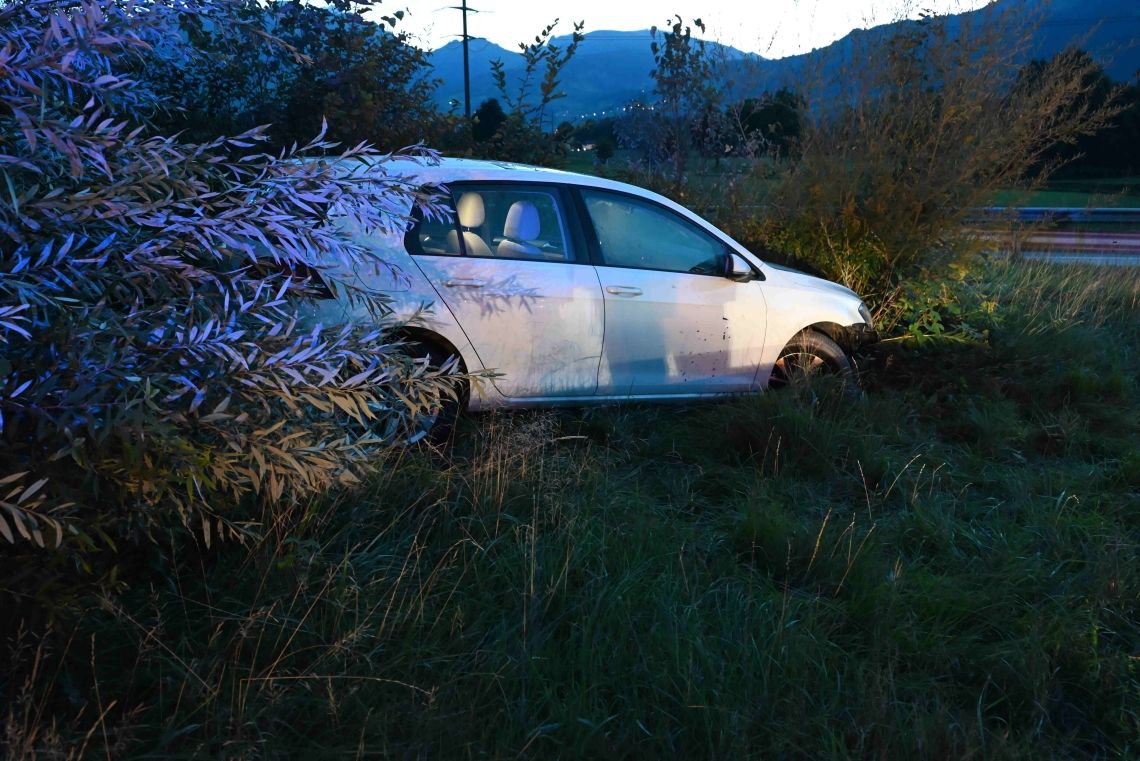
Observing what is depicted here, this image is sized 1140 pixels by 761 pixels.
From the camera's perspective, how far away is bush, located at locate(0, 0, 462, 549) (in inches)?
100

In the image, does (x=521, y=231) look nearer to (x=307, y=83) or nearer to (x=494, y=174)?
(x=494, y=174)

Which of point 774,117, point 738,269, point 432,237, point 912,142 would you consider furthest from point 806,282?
point 774,117

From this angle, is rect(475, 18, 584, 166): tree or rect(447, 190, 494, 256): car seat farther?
rect(475, 18, 584, 166): tree

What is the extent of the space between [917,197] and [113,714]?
22.4 feet

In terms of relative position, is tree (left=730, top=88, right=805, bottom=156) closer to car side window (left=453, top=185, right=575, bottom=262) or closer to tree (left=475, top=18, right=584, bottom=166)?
A: tree (left=475, top=18, right=584, bottom=166)

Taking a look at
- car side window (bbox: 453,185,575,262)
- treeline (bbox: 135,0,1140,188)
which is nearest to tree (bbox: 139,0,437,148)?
treeline (bbox: 135,0,1140,188)

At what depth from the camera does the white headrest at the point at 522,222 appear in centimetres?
559

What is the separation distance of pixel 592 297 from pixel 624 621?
2.69 m

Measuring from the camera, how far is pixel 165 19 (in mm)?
3303

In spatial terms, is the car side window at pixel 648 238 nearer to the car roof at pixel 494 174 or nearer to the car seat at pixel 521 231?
the car roof at pixel 494 174

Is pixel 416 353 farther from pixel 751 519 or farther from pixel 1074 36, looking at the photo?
pixel 1074 36

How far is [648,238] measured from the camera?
19.8 ft

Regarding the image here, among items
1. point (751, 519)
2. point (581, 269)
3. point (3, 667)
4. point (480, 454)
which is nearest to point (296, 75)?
point (581, 269)

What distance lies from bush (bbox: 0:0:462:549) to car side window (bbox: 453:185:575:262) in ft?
6.38
